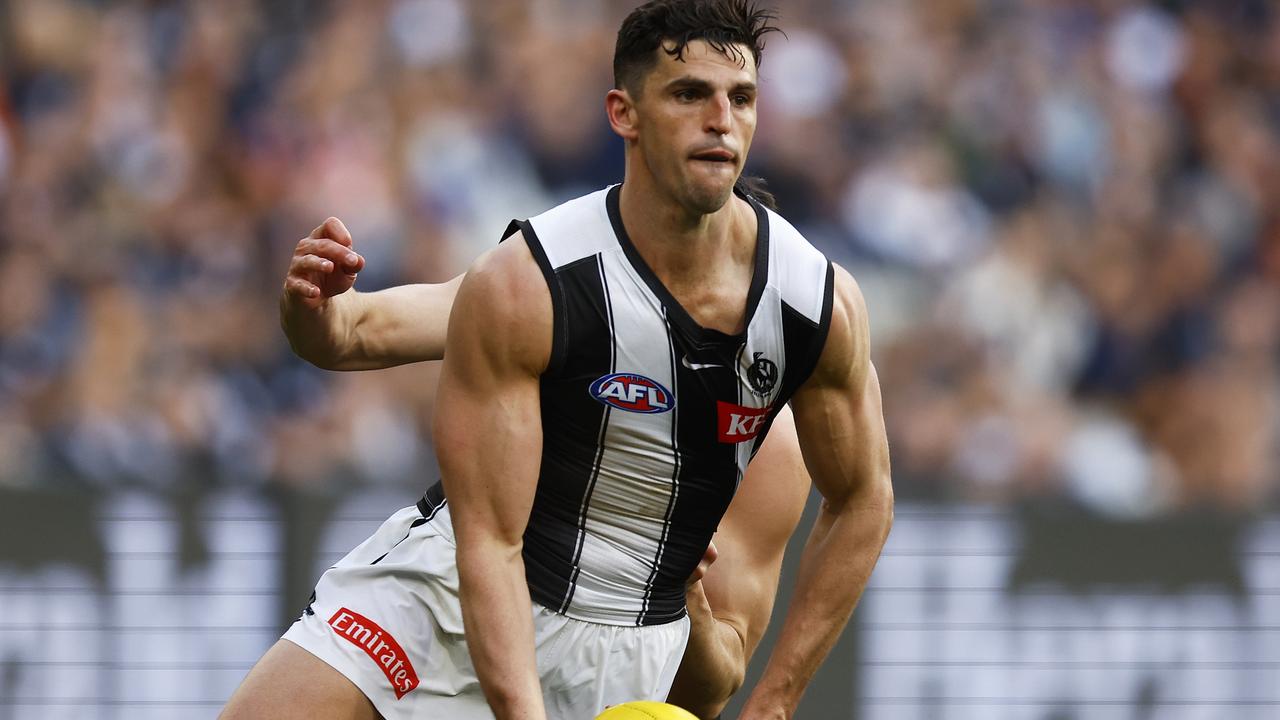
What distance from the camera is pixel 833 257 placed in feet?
29.9

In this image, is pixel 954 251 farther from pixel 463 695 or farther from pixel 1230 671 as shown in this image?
pixel 463 695

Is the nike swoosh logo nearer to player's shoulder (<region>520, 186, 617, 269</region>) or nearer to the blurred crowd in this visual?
player's shoulder (<region>520, 186, 617, 269</region>)

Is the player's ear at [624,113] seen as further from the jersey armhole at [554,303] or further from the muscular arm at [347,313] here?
the muscular arm at [347,313]

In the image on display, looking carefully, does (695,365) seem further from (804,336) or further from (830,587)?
(830,587)

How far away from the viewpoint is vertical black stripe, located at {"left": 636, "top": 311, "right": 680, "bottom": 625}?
406cm

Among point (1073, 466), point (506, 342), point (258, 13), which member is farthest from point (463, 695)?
point (258, 13)

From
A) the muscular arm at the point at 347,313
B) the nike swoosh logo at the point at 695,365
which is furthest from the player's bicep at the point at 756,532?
the nike swoosh logo at the point at 695,365

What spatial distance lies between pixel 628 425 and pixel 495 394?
32cm

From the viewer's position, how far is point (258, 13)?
31.3 feet

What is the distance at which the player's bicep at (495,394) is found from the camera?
3.99 meters

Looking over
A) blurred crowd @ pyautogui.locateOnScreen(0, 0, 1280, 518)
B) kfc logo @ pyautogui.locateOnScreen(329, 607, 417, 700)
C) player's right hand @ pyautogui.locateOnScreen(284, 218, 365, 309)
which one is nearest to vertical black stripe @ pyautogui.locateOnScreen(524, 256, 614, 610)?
kfc logo @ pyautogui.locateOnScreen(329, 607, 417, 700)

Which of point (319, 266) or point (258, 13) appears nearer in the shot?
point (319, 266)

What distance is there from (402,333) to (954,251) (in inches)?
190

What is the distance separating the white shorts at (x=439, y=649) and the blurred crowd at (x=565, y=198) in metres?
3.49
